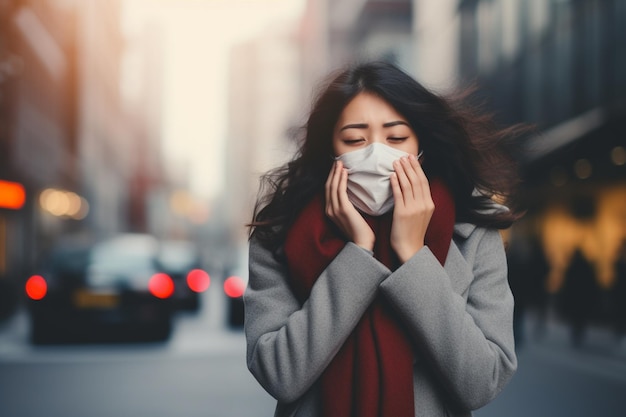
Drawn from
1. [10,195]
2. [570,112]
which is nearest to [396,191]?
[10,195]

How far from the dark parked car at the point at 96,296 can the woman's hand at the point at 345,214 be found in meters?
11.1

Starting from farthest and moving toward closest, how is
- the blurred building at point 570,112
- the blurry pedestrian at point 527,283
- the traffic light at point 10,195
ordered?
the traffic light at point 10,195 < the blurred building at point 570,112 < the blurry pedestrian at point 527,283

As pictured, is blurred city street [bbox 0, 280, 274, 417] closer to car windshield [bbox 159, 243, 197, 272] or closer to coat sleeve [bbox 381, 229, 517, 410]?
coat sleeve [bbox 381, 229, 517, 410]

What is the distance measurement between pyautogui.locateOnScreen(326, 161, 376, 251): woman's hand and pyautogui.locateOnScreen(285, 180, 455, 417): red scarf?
0.05 meters

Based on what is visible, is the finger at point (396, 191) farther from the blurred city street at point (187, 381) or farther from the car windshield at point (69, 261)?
the car windshield at point (69, 261)

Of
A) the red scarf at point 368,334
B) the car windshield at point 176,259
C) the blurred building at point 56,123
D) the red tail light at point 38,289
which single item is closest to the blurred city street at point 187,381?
the red tail light at point 38,289

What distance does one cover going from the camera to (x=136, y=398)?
8.84 m

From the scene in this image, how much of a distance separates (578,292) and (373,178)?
14.6 metres

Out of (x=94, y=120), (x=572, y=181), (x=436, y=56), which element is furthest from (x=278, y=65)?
(x=572, y=181)

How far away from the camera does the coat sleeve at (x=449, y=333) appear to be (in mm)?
2176

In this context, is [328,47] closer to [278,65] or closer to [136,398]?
[136,398]

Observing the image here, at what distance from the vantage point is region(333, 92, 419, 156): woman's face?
237 centimetres

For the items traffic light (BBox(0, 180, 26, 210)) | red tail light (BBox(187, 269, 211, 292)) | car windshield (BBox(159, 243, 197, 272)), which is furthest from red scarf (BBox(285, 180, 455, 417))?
traffic light (BBox(0, 180, 26, 210))

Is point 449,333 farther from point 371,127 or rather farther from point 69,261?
point 69,261
